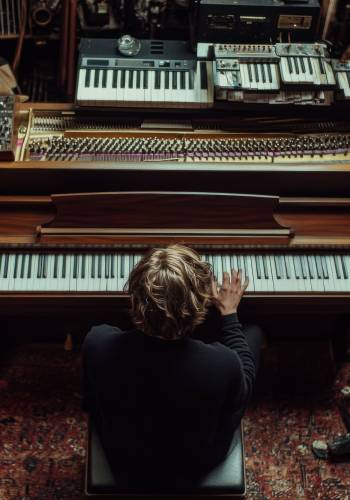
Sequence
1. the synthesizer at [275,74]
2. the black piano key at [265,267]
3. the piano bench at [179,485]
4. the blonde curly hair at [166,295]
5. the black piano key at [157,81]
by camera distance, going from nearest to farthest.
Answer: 1. the blonde curly hair at [166,295]
2. the piano bench at [179,485]
3. the black piano key at [265,267]
4. the synthesizer at [275,74]
5. the black piano key at [157,81]

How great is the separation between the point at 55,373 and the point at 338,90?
2.30 metres

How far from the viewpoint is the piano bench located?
2434 millimetres

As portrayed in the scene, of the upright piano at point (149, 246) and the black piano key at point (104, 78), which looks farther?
the black piano key at point (104, 78)

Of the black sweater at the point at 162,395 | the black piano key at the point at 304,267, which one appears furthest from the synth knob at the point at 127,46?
the black sweater at the point at 162,395

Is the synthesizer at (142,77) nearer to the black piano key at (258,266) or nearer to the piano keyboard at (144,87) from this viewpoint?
the piano keyboard at (144,87)

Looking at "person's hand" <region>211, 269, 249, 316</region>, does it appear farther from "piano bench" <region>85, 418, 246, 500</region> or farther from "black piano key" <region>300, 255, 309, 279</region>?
"piano bench" <region>85, 418, 246, 500</region>

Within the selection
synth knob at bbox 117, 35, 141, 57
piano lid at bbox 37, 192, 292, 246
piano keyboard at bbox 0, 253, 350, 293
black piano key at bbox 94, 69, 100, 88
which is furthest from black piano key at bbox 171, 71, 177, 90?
piano keyboard at bbox 0, 253, 350, 293

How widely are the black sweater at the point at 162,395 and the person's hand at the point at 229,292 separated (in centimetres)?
34

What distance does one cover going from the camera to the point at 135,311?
2072mm

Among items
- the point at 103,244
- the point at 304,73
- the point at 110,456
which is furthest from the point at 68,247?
the point at 304,73

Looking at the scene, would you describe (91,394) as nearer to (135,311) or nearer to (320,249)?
(135,311)

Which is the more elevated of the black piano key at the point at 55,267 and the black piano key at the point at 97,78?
the black piano key at the point at 97,78

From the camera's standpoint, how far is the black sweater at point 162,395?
2.06 m

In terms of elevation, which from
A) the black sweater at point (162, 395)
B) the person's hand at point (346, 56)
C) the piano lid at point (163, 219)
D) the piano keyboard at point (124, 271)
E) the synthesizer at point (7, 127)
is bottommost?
the black sweater at point (162, 395)
